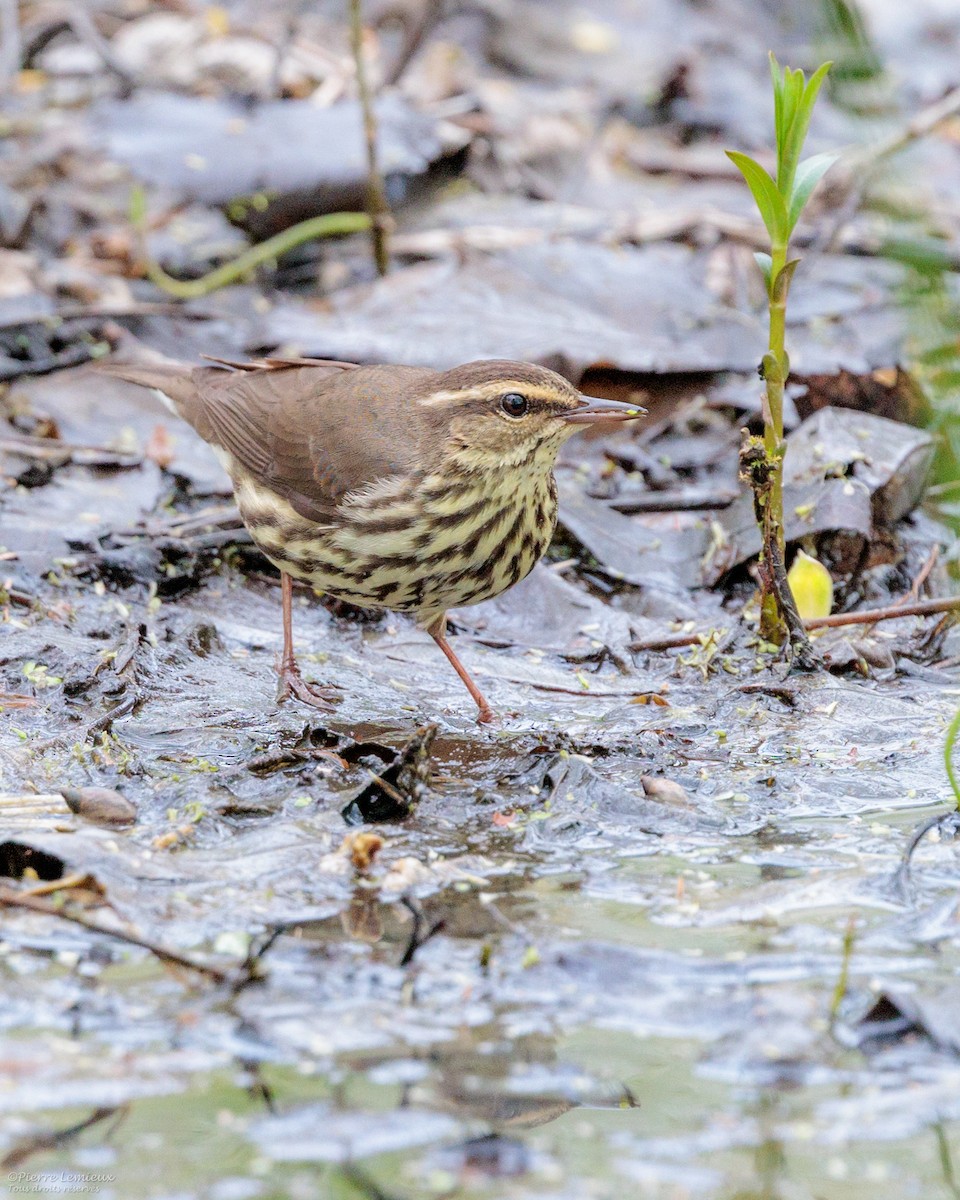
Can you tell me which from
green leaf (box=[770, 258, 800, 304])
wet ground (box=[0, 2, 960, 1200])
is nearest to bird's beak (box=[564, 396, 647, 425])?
green leaf (box=[770, 258, 800, 304])

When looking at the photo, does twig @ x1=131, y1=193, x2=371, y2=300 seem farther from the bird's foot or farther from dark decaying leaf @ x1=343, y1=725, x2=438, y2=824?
dark decaying leaf @ x1=343, y1=725, x2=438, y2=824

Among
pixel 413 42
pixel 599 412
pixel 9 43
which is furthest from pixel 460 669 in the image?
pixel 9 43

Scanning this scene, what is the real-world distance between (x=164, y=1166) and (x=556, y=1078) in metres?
0.80

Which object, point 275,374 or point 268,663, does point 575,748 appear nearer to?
point 268,663

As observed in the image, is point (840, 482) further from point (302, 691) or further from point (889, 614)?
point (302, 691)

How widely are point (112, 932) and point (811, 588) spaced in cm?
310

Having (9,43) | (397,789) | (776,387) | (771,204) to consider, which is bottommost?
(397,789)

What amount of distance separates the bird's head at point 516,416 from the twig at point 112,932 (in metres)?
2.30

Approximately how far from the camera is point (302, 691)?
5438mm

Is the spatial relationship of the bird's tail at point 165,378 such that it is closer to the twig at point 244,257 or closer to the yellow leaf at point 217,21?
the twig at point 244,257

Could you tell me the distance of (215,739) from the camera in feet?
16.4

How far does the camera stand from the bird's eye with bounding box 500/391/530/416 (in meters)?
5.38

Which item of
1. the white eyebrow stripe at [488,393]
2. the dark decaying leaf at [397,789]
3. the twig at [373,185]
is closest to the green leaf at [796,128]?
the white eyebrow stripe at [488,393]

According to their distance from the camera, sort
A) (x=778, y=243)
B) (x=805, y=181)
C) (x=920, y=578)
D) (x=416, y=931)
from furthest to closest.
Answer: (x=920, y=578) < (x=778, y=243) < (x=805, y=181) < (x=416, y=931)
